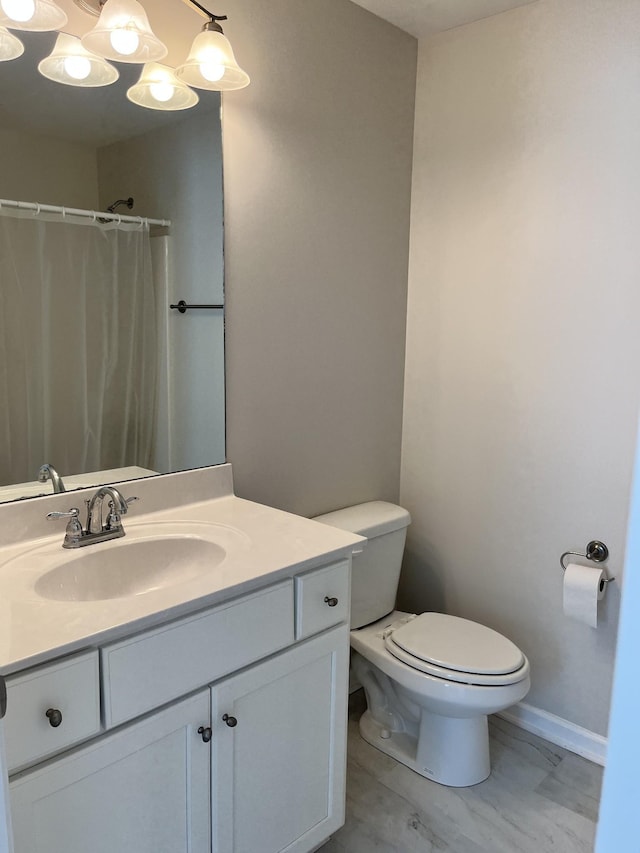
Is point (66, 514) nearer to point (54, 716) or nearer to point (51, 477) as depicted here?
point (51, 477)

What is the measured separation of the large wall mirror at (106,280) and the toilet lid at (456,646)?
819mm

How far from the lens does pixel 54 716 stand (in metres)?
1.01

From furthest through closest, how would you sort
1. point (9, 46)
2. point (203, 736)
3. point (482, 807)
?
point (482, 807)
point (9, 46)
point (203, 736)

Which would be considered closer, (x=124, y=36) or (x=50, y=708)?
(x=50, y=708)

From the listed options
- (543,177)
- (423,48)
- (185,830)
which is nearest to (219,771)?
(185,830)

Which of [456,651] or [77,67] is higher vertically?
[77,67]

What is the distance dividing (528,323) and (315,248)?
756 millimetres

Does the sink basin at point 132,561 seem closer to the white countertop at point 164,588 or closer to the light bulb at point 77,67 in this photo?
the white countertop at point 164,588

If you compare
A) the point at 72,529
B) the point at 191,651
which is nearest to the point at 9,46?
the point at 72,529

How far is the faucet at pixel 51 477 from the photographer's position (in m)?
1.51

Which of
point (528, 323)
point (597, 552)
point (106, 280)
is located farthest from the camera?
point (528, 323)

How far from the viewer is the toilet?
5.94 feet

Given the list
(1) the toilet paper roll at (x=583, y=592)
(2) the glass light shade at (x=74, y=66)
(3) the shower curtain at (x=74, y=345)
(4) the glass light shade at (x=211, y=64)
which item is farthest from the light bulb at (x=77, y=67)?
(1) the toilet paper roll at (x=583, y=592)

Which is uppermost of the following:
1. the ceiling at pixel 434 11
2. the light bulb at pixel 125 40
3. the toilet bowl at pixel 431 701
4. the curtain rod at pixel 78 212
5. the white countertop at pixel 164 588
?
the ceiling at pixel 434 11
